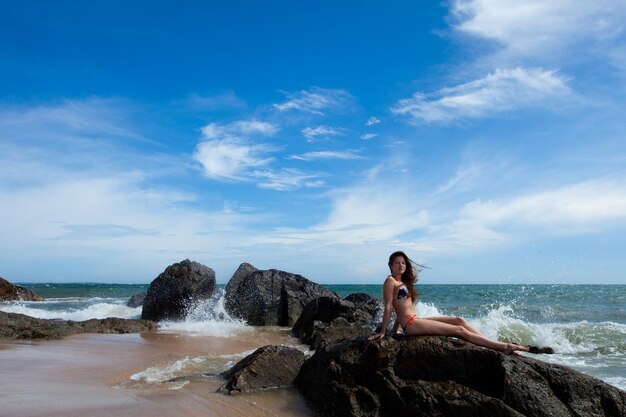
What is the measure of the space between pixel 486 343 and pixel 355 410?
5.66ft

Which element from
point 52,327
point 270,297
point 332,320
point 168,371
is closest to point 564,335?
point 332,320

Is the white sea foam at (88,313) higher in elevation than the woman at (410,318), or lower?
lower

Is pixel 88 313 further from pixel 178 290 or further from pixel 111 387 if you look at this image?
pixel 111 387

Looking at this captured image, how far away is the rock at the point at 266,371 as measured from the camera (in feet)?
22.8

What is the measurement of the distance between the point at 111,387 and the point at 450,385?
461cm

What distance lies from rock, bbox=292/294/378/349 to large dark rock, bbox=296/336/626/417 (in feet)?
19.3

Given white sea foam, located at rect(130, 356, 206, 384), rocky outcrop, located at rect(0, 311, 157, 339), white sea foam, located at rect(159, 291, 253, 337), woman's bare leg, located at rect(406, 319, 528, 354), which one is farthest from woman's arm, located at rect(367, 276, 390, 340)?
white sea foam, located at rect(159, 291, 253, 337)

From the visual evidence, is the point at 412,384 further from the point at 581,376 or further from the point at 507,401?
the point at 581,376

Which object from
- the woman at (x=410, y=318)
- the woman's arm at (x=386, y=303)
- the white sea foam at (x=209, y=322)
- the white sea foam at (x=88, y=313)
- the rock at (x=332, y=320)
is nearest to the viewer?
the woman at (x=410, y=318)

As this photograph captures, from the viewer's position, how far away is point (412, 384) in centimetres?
569

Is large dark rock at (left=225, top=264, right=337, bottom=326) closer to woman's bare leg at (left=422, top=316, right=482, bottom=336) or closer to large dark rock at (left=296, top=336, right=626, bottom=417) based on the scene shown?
woman's bare leg at (left=422, top=316, right=482, bottom=336)

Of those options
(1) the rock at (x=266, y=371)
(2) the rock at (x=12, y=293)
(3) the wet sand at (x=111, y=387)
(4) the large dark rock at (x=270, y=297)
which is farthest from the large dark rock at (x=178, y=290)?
(2) the rock at (x=12, y=293)

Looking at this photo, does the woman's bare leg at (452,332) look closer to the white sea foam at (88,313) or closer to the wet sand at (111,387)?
the wet sand at (111,387)

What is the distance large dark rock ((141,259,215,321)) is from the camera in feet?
62.3
